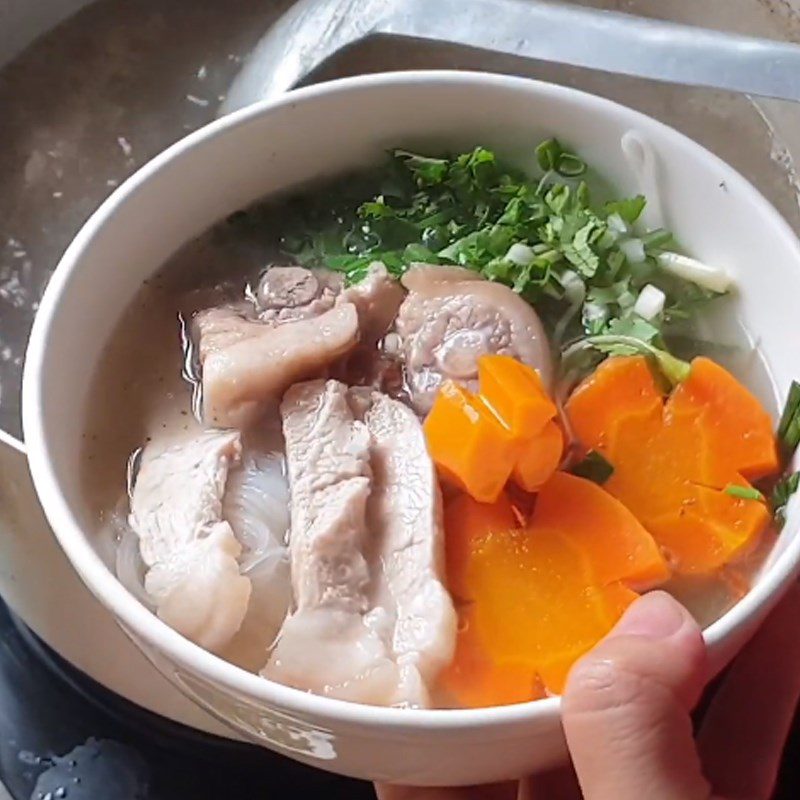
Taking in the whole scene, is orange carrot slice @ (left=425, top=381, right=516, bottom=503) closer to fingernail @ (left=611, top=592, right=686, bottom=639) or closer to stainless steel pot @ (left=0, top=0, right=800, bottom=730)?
fingernail @ (left=611, top=592, right=686, bottom=639)

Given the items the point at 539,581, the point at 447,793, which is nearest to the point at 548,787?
the point at 447,793

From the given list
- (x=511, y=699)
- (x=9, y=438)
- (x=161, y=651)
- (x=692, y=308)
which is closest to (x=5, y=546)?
(x=9, y=438)

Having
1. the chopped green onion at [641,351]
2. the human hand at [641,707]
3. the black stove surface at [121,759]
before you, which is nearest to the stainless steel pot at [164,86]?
the black stove surface at [121,759]

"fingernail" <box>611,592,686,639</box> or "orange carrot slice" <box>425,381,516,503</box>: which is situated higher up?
"orange carrot slice" <box>425,381,516,503</box>

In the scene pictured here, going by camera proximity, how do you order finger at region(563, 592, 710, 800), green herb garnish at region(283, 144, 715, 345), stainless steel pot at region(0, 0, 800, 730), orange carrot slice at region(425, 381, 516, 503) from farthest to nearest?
stainless steel pot at region(0, 0, 800, 730), green herb garnish at region(283, 144, 715, 345), orange carrot slice at region(425, 381, 516, 503), finger at region(563, 592, 710, 800)

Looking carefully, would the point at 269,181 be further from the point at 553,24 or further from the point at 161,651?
the point at 161,651

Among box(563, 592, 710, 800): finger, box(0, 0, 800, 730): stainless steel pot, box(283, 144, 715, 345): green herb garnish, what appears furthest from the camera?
box(0, 0, 800, 730): stainless steel pot

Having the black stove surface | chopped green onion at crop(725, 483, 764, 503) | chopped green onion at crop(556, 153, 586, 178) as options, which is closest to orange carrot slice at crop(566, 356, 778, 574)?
chopped green onion at crop(725, 483, 764, 503)

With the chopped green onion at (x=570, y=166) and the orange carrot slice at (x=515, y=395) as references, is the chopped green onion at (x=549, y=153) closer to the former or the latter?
the chopped green onion at (x=570, y=166)
